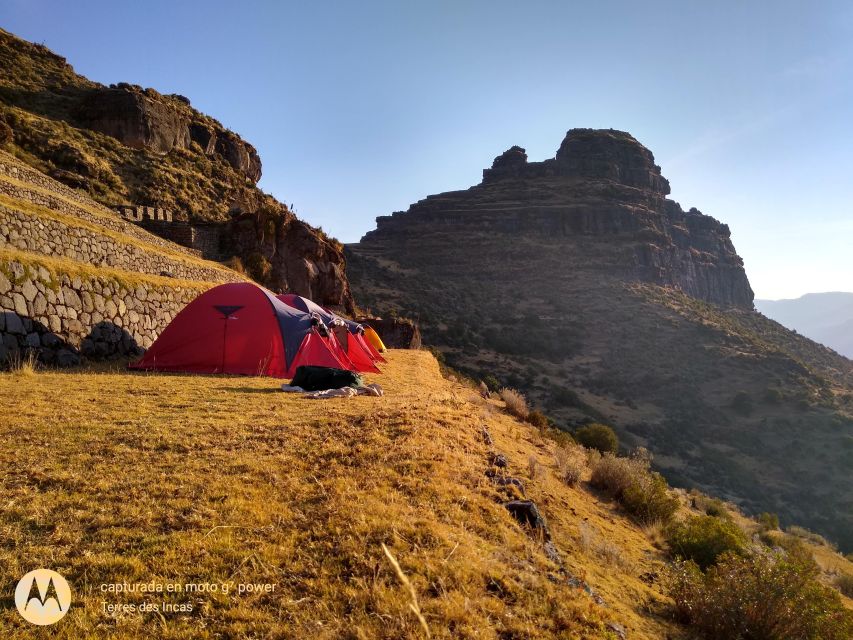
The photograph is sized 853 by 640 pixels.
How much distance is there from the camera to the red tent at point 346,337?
13781mm

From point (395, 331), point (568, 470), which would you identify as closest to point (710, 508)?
point (568, 470)

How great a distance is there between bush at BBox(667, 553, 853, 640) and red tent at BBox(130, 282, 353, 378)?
9.51 metres

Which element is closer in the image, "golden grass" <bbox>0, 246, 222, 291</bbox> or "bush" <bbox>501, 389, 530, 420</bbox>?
"golden grass" <bbox>0, 246, 222, 291</bbox>

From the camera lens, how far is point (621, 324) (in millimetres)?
67188

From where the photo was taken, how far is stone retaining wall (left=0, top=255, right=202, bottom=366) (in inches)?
390

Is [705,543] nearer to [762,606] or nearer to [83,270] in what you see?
[762,606]

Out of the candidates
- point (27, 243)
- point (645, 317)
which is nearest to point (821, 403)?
point (645, 317)

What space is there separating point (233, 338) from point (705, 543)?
35.4ft

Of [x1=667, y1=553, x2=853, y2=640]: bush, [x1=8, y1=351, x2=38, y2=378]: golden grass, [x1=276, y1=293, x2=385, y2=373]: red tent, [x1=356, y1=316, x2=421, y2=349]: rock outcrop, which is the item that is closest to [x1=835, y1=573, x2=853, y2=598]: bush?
[x1=667, y1=553, x2=853, y2=640]: bush

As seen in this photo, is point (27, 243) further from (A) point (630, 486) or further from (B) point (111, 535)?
(A) point (630, 486)

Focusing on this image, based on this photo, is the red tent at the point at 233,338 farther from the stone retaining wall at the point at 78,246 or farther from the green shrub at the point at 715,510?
the green shrub at the point at 715,510

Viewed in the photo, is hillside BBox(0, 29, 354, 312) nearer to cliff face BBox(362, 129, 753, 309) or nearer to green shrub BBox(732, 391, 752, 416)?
green shrub BBox(732, 391, 752, 416)

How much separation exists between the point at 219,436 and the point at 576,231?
343 feet

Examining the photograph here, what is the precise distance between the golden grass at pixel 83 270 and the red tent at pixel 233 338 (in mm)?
2634
